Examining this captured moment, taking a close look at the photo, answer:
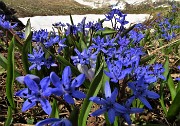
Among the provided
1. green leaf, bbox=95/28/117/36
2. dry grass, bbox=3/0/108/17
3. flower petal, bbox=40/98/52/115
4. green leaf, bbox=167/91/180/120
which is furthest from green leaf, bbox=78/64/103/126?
dry grass, bbox=3/0/108/17

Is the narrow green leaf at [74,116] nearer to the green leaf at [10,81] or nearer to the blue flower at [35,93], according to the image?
the blue flower at [35,93]

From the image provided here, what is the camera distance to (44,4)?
105 ft

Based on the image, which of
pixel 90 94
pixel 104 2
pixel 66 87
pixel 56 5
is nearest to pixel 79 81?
pixel 66 87

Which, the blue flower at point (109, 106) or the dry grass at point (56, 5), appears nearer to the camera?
the blue flower at point (109, 106)

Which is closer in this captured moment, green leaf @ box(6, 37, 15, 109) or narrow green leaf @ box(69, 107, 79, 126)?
narrow green leaf @ box(69, 107, 79, 126)

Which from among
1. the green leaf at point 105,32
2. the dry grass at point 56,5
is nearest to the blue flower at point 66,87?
the green leaf at point 105,32

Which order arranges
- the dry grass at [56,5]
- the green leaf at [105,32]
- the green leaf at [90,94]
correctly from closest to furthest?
the green leaf at [90,94] < the green leaf at [105,32] < the dry grass at [56,5]

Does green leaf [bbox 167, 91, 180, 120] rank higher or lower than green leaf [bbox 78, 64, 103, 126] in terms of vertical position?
lower

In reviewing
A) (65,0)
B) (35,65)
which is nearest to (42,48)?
(35,65)

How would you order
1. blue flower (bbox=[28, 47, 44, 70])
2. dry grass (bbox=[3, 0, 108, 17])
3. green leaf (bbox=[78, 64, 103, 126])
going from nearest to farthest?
green leaf (bbox=[78, 64, 103, 126]) → blue flower (bbox=[28, 47, 44, 70]) → dry grass (bbox=[3, 0, 108, 17])

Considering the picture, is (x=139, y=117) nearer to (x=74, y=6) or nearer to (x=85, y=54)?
(x=85, y=54)

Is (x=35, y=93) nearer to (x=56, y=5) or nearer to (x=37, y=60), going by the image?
(x=37, y=60)

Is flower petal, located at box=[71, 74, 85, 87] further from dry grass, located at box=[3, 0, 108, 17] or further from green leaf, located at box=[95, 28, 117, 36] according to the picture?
dry grass, located at box=[3, 0, 108, 17]

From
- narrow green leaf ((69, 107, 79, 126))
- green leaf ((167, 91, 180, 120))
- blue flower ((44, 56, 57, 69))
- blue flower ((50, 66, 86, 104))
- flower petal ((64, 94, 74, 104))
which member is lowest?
green leaf ((167, 91, 180, 120))
